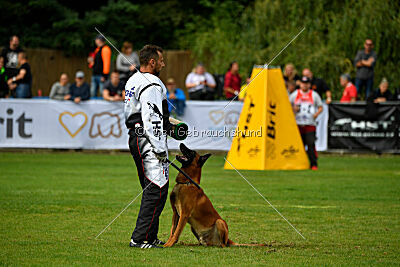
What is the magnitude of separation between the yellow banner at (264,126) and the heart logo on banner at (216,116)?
12.9ft

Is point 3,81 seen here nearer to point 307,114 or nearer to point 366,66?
point 307,114

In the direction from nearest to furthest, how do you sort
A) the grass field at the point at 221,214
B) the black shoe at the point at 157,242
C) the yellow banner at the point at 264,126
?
the grass field at the point at 221,214
the black shoe at the point at 157,242
the yellow banner at the point at 264,126

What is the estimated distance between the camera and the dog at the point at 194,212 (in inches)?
302

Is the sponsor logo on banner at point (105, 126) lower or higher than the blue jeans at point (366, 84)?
lower

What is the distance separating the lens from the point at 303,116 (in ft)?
57.8

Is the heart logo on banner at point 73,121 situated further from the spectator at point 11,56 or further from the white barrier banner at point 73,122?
the spectator at point 11,56

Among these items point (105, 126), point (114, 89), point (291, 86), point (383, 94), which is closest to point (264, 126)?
point (291, 86)

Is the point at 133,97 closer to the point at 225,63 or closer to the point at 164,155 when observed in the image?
the point at 164,155

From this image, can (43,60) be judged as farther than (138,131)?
Yes

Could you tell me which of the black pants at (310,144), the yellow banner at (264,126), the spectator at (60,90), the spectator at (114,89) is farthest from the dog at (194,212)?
the spectator at (60,90)

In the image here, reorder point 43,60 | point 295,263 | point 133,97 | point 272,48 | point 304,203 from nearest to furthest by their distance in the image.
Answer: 1. point 295,263
2. point 133,97
3. point 304,203
4. point 272,48
5. point 43,60

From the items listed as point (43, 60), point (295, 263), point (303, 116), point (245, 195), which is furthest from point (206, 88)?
point (295, 263)

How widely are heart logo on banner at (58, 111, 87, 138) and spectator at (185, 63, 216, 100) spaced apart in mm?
3333

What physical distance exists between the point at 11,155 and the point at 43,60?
11670 mm
